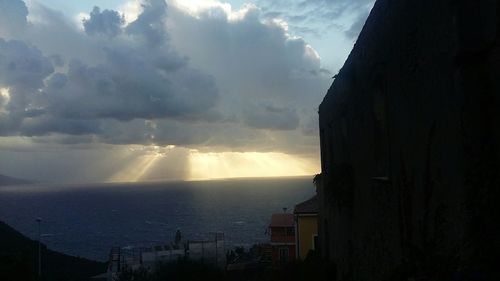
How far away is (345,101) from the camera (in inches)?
462

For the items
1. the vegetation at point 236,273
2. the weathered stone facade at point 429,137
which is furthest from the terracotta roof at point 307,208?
the weathered stone facade at point 429,137

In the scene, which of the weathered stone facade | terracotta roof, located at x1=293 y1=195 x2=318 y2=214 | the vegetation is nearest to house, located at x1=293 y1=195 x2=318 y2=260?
terracotta roof, located at x1=293 y1=195 x2=318 y2=214

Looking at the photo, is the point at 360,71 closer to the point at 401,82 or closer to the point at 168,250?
the point at 401,82

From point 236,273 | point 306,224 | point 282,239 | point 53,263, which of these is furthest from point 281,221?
point 53,263

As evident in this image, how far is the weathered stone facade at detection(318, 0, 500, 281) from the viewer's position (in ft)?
16.7

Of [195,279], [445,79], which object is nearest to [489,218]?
[445,79]

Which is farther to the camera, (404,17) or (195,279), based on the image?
(195,279)

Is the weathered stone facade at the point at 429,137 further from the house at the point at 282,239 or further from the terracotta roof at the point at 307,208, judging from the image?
the house at the point at 282,239

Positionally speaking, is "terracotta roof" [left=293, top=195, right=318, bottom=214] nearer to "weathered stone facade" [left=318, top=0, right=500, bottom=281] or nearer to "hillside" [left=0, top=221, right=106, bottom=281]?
"weathered stone facade" [left=318, top=0, right=500, bottom=281]

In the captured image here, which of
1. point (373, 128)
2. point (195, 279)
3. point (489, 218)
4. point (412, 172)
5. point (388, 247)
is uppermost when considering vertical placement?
point (373, 128)

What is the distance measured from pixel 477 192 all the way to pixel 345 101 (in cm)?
674

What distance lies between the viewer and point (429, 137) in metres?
6.09

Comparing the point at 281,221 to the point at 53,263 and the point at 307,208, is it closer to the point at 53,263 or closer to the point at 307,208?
the point at 307,208

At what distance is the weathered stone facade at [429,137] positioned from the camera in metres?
5.08
